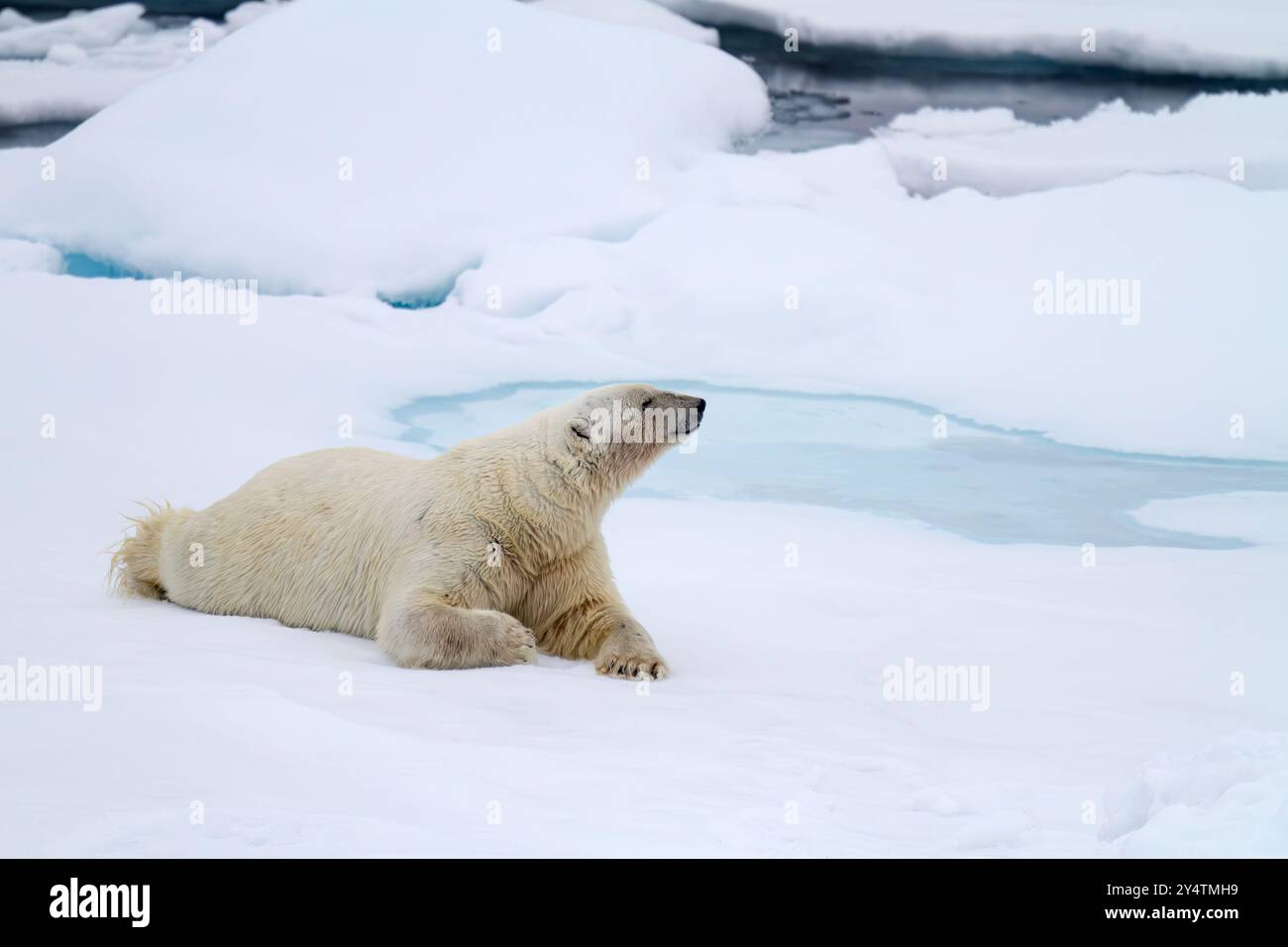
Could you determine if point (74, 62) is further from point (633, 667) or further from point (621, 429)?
point (633, 667)

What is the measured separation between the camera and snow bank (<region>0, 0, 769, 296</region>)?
10180mm

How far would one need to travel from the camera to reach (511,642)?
3.65 meters

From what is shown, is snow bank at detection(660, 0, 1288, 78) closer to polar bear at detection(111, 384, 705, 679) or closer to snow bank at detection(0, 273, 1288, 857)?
snow bank at detection(0, 273, 1288, 857)

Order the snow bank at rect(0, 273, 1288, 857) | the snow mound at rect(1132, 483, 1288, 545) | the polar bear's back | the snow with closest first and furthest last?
1. the snow bank at rect(0, 273, 1288, 857)
2. the polar bear's back
3. the snow mound at rect(1132, 483, 1288, 545)
4. the snow

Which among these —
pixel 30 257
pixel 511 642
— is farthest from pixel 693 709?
pixel 30 257

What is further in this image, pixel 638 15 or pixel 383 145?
pixel 638 15

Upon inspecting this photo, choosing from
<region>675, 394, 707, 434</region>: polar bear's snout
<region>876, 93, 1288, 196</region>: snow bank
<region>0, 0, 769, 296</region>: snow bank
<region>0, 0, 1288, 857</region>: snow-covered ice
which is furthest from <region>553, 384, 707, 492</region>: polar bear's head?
<region>876, 93, 1288, 196</region>: snow bank

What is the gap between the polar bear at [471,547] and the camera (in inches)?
146

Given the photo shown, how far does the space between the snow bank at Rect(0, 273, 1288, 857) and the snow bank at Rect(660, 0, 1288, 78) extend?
599 cm

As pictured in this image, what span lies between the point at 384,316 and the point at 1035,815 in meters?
7.90

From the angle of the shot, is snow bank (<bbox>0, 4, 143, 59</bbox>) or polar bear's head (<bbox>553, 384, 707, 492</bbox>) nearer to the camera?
polar bear's head (<bbox>553, 384, 707, 492</bbox>)

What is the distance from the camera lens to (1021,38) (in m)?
11.4

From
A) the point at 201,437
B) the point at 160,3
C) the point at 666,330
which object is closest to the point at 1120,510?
the point at 666,330

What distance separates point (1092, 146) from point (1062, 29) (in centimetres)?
109
